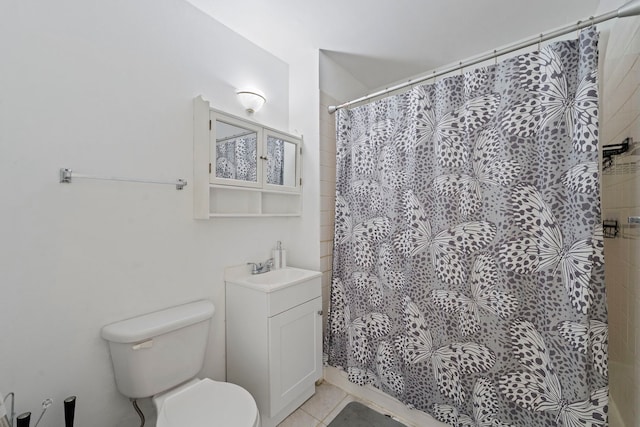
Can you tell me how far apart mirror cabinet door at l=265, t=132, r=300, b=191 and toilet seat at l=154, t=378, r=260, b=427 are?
1204 mm

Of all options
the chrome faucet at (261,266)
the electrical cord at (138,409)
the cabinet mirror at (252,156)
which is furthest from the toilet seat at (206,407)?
the cabinet mirror at (252,156)

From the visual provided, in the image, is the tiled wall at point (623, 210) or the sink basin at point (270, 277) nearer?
the tiled wall at point (623, 210)

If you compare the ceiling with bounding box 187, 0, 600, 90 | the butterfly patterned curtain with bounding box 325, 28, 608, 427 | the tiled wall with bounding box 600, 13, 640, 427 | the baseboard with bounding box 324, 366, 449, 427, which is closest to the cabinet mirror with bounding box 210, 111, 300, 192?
the butterfly patterned curtain with bounding box 325, 28, 608, 427

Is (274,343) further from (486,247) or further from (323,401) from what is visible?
(486,247)

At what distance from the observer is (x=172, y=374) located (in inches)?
50.3

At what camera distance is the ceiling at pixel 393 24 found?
1.55 meters

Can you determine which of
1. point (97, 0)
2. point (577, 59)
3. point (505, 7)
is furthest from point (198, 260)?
point (505, 7)

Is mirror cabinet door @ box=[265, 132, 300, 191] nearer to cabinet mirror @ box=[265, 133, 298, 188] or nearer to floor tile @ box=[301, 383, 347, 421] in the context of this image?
cabinet mirror @ box=[265, 133, 298, 188]

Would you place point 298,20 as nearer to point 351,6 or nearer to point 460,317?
point 351,6

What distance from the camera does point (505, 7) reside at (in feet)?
5.08

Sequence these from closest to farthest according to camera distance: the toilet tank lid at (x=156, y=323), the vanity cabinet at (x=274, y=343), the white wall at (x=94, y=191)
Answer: the white wall at (x=94, y=191)
the toilet tank lid at (x=156, y=323)
the vanity cabinet at (x=274, y=343)

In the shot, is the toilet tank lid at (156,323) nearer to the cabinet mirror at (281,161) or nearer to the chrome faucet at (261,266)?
the chrome faucet at (261,266)

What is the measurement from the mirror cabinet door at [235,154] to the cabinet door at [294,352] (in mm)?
873

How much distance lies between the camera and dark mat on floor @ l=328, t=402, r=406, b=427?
160 centimetres
